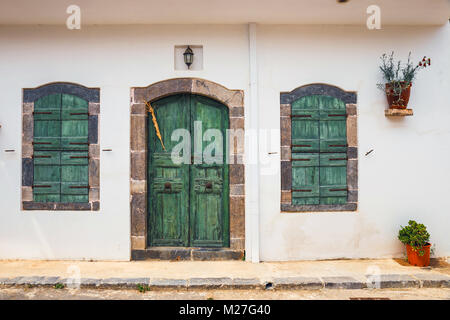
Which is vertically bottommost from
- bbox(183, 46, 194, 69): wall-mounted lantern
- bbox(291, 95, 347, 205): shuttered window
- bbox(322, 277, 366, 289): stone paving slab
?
bbox(322, 277, 366, 289): stone paving slab

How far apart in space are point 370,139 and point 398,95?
701 millimetres

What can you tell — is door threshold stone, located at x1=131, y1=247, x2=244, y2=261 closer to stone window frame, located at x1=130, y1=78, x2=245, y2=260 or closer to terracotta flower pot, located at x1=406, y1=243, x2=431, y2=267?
stone window frame, located at x1=130, y1=78, x2=245, y2=260

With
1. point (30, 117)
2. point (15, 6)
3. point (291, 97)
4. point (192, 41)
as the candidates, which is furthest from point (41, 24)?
point (291, 97)

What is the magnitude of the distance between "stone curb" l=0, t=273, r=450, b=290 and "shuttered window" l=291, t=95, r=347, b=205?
1.27 metres

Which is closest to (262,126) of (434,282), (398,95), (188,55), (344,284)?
(188,55)

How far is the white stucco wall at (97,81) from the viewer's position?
17.4ft

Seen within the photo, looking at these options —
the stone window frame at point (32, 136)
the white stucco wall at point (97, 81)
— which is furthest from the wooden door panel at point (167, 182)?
the stone window frame at point (32, 136)

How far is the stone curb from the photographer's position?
14.4 ft

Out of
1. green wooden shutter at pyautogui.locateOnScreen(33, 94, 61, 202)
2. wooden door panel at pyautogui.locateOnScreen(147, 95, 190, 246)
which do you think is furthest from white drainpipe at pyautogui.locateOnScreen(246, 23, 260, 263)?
green wooden shutter at pyautogui.locateOnScreen(33, 94, 61, 202)

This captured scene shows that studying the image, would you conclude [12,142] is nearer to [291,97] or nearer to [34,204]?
[34,204]

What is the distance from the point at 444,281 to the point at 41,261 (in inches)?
205
